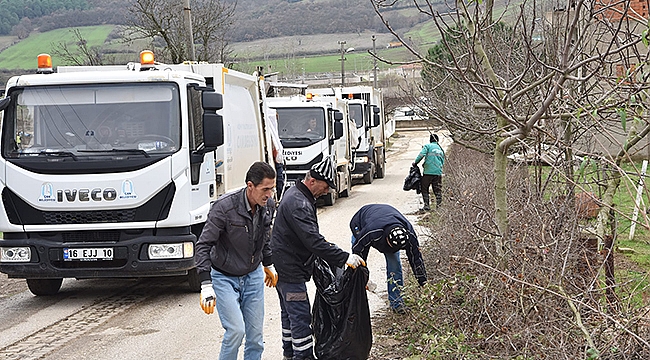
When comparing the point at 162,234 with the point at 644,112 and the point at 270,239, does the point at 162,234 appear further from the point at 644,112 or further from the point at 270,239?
the point at 644,112

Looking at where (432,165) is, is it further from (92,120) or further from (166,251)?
(92,120)

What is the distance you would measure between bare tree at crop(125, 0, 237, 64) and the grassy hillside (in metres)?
14.2

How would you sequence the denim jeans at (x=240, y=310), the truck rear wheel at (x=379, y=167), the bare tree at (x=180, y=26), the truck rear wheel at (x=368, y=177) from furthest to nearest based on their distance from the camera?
the truck rear wheel at (x=379, y=167)
the truck rear wheel at (x=368, y=177)
the bare tree at (x=180, y=26)
the denim jeans at (x=240, y=310)

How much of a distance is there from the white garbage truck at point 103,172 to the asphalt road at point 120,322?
47 cm

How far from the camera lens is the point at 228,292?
5664mm

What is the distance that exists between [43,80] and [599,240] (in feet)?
20.2

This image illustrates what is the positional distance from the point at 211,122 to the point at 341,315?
3481 millimetres

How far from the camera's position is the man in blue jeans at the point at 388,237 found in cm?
751

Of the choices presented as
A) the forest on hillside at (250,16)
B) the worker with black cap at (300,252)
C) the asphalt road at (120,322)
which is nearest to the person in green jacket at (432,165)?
the asphalt road at (120,322)

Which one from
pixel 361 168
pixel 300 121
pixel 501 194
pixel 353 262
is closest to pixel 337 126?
pixel 300 121

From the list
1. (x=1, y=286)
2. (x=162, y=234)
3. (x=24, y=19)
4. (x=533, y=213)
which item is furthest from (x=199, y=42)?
(x=24, y=19)

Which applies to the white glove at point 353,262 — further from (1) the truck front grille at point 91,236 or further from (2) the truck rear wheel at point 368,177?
(2) the truck rear wheel at point 368,177

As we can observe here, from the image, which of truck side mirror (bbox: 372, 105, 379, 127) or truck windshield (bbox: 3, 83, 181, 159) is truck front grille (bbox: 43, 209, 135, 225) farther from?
truck side mirror (bbox: 372, 105, 379, 127)

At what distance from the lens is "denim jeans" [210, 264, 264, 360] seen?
556cm
